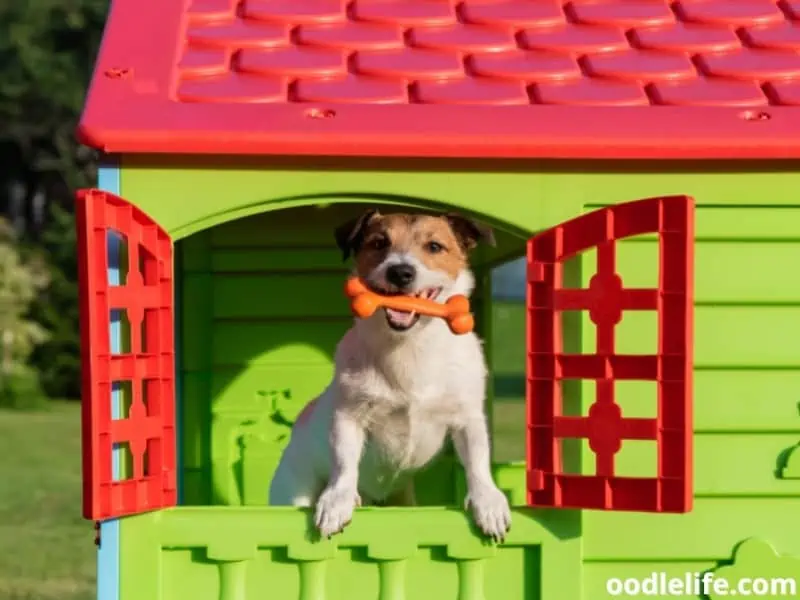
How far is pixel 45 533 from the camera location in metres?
10.0

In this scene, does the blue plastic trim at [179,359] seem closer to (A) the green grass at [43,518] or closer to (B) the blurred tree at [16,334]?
(A) the green grass at [43,518]

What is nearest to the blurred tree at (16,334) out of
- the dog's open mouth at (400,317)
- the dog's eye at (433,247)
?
the dog's eye at (433,247)

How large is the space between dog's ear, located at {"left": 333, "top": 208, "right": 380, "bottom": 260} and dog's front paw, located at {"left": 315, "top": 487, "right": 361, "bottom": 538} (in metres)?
1.02

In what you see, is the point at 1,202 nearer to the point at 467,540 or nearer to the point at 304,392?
the point at 304,392

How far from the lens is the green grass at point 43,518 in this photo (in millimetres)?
8375

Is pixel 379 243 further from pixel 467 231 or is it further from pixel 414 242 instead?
pixel 467 231

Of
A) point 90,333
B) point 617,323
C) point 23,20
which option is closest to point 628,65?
point 617,323

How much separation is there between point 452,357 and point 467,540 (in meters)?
0.72

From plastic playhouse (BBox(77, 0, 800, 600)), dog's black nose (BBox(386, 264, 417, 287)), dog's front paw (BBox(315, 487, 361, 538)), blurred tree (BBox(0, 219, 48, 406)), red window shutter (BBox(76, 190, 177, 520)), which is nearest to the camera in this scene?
red window shutter (BBox(76, 190, 177, 520))

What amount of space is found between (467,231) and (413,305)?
60 centimetres

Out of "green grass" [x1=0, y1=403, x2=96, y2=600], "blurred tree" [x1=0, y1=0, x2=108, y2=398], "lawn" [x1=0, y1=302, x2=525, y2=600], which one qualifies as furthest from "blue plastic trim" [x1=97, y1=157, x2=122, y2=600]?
"blurred tree" [x1=0, y1=0, x2=108, y2=398]

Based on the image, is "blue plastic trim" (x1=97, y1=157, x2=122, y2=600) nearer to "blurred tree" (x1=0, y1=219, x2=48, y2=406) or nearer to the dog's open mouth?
the dog's open mouth

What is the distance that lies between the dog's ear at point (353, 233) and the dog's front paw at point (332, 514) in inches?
40.2

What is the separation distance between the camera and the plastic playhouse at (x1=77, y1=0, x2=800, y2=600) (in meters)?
4.11
